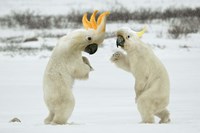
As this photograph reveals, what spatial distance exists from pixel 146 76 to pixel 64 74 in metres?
1.01

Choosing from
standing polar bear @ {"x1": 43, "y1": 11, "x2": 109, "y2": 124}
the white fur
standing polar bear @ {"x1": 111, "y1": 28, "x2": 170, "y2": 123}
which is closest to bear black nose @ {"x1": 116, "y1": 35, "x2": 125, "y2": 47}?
standing polar bear @ {"x1": 111, "y1": 28, "x2": 170, "y2": 123}

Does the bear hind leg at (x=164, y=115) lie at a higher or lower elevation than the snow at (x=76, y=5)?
higher

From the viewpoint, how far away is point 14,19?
91.8 feet

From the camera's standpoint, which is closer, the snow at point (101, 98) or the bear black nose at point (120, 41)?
the snow at point (101, 98)

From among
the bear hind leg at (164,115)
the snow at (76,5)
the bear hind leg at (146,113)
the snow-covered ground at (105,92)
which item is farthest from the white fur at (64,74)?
the snow at (76,5)

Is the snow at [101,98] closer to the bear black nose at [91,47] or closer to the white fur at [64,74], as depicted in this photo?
the white fur at [64,74]

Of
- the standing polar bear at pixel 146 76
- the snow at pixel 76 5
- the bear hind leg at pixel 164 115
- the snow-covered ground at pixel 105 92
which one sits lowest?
the snow at pixel 76 5

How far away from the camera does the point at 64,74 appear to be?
614 centimetres

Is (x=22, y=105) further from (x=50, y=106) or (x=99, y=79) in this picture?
(x=99, y=79)

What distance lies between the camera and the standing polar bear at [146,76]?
6.28m

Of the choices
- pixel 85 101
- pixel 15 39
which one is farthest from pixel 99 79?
pixel 15 39

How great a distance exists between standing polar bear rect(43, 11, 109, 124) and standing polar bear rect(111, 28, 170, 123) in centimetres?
41

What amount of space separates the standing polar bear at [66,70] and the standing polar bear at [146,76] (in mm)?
408

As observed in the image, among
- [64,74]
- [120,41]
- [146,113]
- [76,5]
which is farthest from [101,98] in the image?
[76,5]
